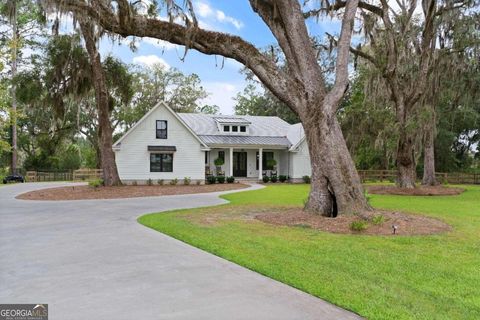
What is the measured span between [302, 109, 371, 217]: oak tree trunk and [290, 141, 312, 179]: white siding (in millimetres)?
19205

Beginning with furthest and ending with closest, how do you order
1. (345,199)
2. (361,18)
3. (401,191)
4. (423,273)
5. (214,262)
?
(401,191), (361,18), (345,199), (214,262), (423,273)

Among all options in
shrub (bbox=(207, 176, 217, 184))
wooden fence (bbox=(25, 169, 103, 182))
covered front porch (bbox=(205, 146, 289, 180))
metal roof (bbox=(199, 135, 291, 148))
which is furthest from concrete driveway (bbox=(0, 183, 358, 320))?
wooden fence (bbox=(25, 169, 103, 182))

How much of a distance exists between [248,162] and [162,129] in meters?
7.89

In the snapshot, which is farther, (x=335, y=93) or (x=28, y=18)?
(x=28, y=18)

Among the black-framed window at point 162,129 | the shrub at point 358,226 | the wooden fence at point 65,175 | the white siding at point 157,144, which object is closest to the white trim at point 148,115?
the white siding at point 157,144

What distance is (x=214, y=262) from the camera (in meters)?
5.64

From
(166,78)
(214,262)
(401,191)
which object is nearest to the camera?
(214,262)

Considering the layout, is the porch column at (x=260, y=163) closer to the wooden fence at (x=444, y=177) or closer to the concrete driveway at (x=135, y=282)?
the wooden fence at (x=444, y=177)

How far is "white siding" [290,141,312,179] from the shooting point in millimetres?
29344

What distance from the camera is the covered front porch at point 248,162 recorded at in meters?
29.3

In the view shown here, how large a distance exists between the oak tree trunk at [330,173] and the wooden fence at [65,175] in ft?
87.4

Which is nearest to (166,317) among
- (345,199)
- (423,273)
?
(423,273)

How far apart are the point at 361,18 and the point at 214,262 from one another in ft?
39.5

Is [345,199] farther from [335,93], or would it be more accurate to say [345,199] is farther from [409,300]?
[409,300]
